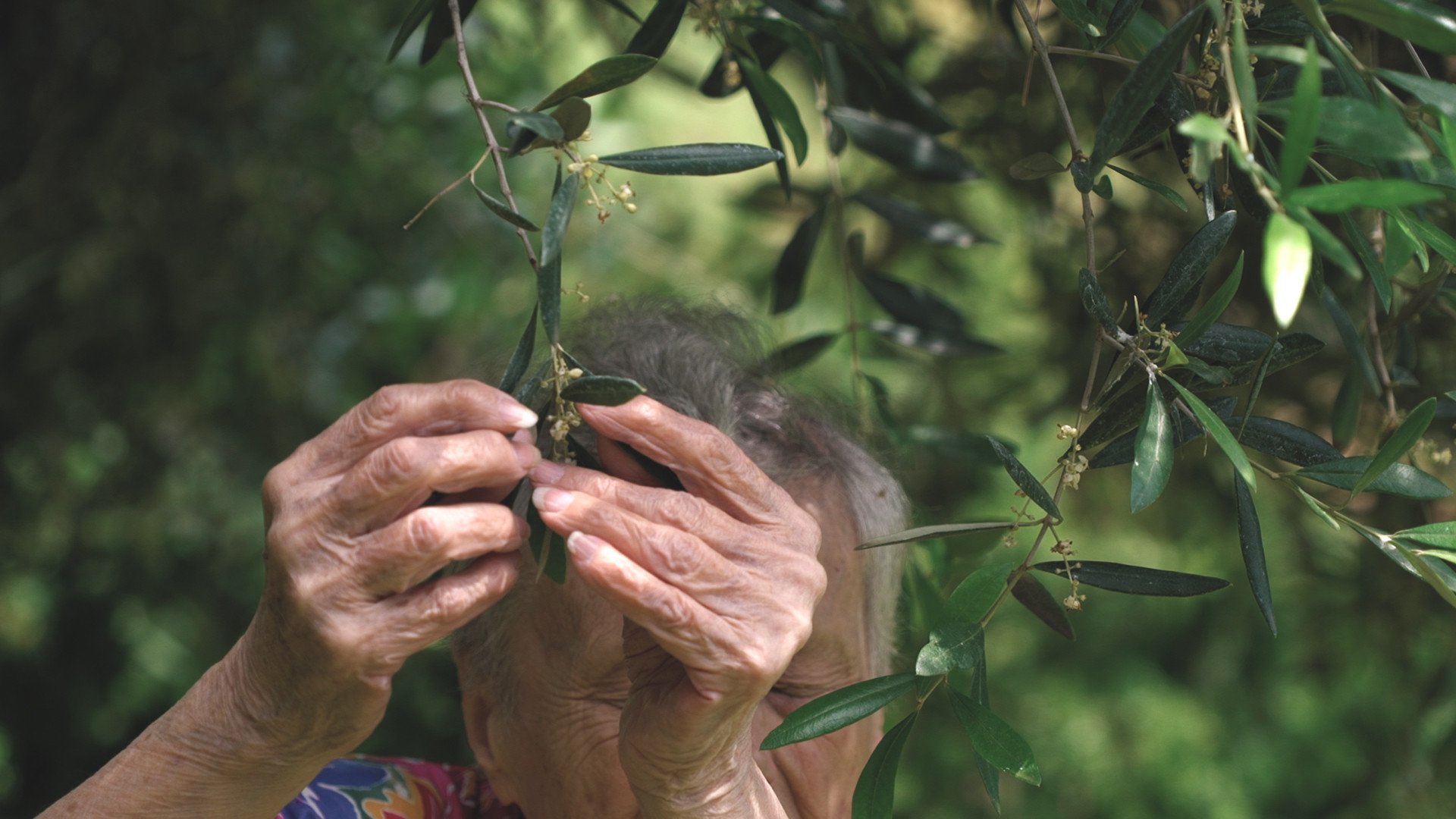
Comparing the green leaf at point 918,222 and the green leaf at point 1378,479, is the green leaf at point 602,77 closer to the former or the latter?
the green leaf at point 1378,479


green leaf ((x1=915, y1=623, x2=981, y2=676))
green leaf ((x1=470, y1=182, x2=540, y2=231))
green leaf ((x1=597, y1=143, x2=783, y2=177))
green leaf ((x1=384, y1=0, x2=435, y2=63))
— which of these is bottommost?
green leaf ((x1=915, y1=623, x2=981, y2=676))

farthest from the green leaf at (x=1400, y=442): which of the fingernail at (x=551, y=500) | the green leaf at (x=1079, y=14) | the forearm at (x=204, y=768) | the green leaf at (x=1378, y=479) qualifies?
the forearm at (x=204, y=768)

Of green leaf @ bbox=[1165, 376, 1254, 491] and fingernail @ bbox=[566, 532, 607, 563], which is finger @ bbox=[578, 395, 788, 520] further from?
green leaf @ bbox=[1165, 376, 1254, 491]

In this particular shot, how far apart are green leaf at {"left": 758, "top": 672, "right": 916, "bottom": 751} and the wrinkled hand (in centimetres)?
5

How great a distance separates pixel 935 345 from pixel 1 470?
7.91 ft

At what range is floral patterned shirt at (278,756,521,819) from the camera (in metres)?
1.41

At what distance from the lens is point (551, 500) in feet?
2.65

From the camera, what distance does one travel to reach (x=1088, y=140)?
1.88 m

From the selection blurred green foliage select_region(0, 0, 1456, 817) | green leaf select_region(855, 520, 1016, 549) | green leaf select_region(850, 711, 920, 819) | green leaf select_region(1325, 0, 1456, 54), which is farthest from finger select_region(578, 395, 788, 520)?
blurred green foliage select_region(0, 0, 1456, 817)

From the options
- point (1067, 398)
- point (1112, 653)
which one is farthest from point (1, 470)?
point (1112, 653)

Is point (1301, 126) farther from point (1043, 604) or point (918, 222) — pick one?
point (918, 222)

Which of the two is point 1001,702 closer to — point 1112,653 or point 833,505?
point 1112,653

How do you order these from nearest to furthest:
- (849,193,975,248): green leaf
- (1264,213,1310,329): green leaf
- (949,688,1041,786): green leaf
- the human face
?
1. (1264,213,1310,329): green leaf
2. (949,688,1041,786): green leaf
3. the human face
4. (849,193,975,248): green leaf

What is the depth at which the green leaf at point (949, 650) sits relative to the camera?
762 millimetres
